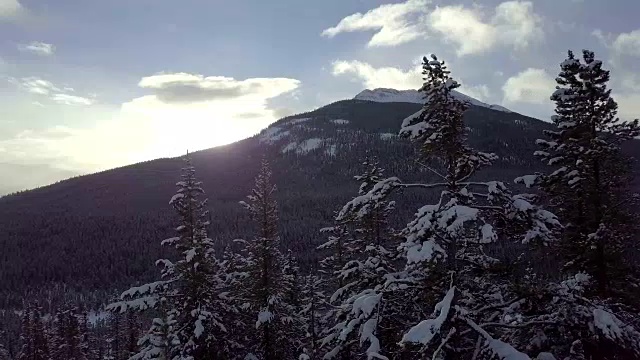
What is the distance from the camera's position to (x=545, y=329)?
26.6 feet

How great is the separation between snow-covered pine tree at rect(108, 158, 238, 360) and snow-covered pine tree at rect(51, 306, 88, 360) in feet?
113

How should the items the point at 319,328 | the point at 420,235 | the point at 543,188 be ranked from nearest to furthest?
the point at 420,235 < the point at 543,188 < the point at 319,328

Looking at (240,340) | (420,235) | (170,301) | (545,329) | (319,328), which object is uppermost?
(420,235)

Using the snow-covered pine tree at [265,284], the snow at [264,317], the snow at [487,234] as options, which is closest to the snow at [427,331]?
the snow at [487,234]

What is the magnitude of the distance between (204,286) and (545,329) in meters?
16.8

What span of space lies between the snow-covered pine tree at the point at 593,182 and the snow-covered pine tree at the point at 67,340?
49.4m

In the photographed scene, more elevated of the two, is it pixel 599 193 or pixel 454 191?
pixel 454 191

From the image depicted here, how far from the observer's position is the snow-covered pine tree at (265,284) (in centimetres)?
2366

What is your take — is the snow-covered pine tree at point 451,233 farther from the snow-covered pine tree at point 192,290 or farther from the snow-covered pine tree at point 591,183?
the snow-covered pine tree at point 192,290

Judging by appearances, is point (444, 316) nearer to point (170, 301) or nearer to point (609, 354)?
point (609, 354)

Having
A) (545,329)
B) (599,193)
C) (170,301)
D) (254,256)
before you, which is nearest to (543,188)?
(599,193)

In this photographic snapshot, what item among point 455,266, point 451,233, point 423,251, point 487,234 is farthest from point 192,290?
point 487,234

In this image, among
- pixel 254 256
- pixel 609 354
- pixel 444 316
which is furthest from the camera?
pixel 254 256

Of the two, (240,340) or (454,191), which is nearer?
Result: (454,191)
